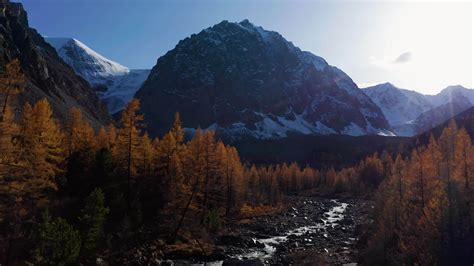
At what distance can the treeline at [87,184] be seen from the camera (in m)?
33.9

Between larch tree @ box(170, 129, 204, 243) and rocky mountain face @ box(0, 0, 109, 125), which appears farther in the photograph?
rocky mountain face @ box(0, 0, 109, 125)

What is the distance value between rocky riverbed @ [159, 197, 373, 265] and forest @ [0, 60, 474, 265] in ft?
9.61

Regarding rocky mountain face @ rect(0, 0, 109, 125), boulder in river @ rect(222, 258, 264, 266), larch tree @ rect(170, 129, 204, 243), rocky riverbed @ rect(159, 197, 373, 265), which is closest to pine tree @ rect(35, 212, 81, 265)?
rocky riverbed @ rect(159, 197, 373, 265)

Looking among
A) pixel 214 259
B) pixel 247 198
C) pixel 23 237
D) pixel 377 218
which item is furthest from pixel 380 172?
pixel 23 237

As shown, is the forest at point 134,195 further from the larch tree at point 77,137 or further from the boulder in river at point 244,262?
the boulder in river at point 244,262

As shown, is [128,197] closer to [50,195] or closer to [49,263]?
[50,195]

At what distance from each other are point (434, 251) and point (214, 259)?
70.0ft

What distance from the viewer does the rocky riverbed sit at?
140ft

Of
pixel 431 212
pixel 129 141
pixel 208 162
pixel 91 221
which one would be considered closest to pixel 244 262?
pixel 91 221

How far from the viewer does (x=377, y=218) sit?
163ft

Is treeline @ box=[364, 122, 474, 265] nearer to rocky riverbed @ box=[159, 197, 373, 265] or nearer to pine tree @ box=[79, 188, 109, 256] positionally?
rocky riverbed @ box=[159, 197, 373, 265]

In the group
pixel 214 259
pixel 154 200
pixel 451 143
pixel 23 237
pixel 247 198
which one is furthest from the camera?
pixel 247 198

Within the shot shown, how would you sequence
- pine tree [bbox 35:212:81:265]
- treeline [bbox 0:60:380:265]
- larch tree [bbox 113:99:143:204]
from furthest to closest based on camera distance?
larch tree [bbox 113:99:143:204], treeline [bbox 0:60:380:265], pine tree [bbox 35:212:81:265]

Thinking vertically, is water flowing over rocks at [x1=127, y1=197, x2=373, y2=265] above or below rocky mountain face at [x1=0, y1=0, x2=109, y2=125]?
below
